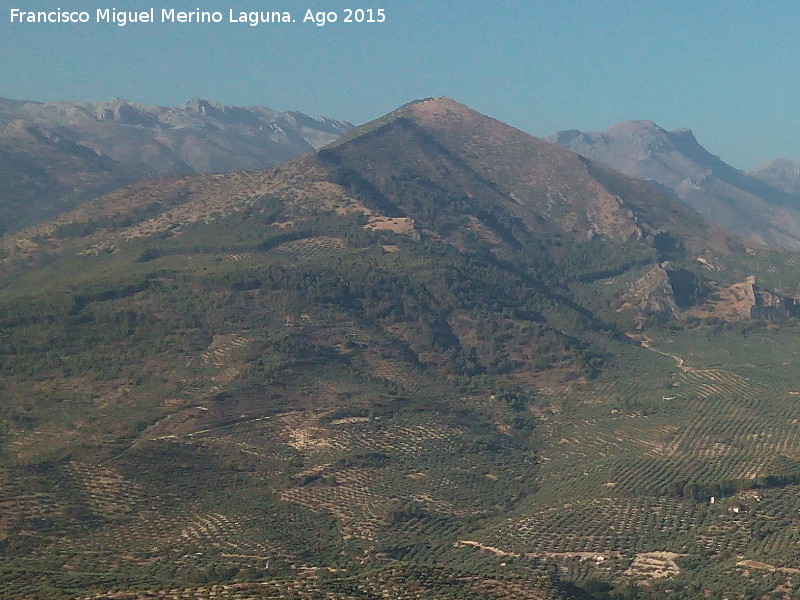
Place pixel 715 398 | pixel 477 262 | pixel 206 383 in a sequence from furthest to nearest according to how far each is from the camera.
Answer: pixel 477 262 < pixel 715 398 < pixel 206 383

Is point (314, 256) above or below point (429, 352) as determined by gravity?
above

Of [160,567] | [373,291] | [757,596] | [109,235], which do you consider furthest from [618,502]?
[109,235]

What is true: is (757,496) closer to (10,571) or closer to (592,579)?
(592,579)

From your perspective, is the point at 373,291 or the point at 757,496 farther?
the point at 373,291

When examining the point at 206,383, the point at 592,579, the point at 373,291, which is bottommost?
the point at 592,579

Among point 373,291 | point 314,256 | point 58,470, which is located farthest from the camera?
point 314,256

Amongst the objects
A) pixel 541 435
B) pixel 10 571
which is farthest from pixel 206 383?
pixel 10 571

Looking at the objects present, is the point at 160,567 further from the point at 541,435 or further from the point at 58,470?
the point at 541,435
